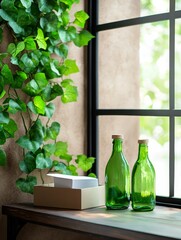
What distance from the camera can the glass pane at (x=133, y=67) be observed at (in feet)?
10.4

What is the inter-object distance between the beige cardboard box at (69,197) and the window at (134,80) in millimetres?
370

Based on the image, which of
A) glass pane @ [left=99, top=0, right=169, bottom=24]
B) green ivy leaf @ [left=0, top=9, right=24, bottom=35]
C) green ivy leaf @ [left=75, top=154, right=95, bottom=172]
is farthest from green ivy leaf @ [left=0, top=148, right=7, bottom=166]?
glass pane @ [left=99, top=0, right=169, bottom=24]

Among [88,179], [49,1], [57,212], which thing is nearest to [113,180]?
[88,179]

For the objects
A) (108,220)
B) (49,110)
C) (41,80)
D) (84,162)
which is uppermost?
(41,80)

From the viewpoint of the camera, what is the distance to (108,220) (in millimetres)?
2258

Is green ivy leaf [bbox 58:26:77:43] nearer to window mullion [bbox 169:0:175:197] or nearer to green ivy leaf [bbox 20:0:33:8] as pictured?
green ivy leaf [bbox 20:0:33:8]

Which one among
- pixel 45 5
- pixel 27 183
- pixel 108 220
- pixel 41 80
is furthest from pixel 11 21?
pixel 108 220

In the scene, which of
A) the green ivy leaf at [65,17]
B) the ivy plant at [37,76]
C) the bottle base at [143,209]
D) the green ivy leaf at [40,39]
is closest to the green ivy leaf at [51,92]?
the ivy plant at [37,76]

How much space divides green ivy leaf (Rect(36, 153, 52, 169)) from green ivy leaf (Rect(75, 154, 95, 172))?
0.71ft

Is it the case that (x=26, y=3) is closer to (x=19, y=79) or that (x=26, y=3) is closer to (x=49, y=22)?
(x=49, y=22)

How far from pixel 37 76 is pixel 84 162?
0.59 metres

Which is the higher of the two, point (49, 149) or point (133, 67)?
point (133, 67)

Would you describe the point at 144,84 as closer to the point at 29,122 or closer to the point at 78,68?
the point at 78,68

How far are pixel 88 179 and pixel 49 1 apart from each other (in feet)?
3.07
